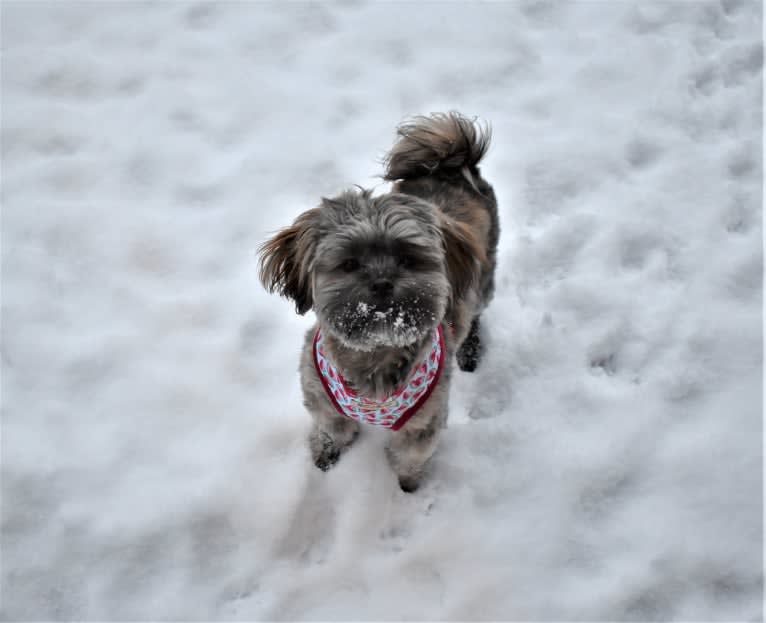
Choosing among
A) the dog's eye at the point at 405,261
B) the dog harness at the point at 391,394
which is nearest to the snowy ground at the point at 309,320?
the dog harness at the point at 391,394

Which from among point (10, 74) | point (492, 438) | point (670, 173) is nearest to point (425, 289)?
point (492, 438)

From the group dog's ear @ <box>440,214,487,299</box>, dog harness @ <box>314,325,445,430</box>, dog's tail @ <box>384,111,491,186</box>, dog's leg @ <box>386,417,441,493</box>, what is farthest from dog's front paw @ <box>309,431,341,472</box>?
dog's tail @ <box>384,111,491,186</box>

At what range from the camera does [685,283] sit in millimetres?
3787

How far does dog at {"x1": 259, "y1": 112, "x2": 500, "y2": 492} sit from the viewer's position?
2271mm

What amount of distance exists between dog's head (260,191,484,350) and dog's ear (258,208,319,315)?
0.01m

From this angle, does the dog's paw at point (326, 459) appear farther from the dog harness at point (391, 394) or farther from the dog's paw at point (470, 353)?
the dog's paw at point (470, 353)

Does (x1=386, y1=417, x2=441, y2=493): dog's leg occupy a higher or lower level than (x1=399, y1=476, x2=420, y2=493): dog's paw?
higher

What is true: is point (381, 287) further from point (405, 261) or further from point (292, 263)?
point (292, 263)

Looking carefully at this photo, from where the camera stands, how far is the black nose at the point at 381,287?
2.22m

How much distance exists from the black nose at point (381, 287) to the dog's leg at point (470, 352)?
1.50m

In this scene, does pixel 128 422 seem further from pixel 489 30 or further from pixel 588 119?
pixel 489 30

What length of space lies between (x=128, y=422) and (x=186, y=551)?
3.00 ft

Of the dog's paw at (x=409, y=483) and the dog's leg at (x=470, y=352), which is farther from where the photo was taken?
the dog's leg at (x=470, y=352)

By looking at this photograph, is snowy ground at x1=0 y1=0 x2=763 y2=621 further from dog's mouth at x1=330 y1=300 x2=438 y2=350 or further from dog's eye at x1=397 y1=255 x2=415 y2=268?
dog's eye at x1=397 y1=255 x2=415 y2=268
